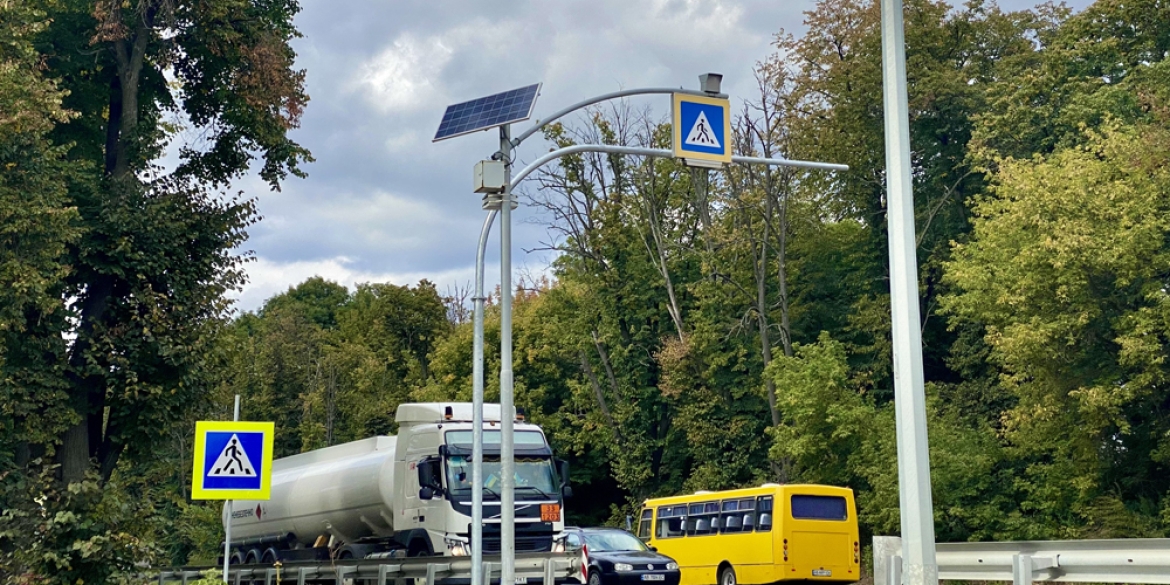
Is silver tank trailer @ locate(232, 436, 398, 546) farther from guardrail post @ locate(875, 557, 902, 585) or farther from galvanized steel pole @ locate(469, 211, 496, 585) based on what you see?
guardrail post @ locate(875, 557, 902, 585)

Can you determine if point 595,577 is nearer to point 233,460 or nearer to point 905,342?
point 233,460

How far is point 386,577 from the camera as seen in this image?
19906mm

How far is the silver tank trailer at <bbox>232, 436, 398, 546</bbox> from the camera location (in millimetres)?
25828

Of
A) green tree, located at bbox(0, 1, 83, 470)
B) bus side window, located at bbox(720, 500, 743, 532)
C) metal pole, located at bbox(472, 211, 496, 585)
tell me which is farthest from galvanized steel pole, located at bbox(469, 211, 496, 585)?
bus side window, located at bbox(720, 500, 743, 532)

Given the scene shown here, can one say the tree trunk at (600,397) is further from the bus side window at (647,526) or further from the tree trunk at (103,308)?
the tree trunk at (103,308)

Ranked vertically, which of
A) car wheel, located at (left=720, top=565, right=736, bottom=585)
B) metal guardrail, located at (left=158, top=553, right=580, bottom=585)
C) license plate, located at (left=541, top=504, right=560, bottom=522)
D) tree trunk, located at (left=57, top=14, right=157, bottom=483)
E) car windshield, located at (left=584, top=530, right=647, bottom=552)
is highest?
tree trunk, located at (left=57, top=14, right=157, bottom=483)

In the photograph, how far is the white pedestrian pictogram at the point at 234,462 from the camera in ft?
52.2

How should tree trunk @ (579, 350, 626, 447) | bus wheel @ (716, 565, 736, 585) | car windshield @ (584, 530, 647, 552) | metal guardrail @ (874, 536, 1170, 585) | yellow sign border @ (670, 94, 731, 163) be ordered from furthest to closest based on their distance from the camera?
tree trunk @ (579, 350, 626, 447) → bus wheel @ (716, 565, 736, 585) → car windshield @ (584, 530, 647, 552) → yellow sign border @ (670, 94, 731, 163) → metal guardrail @ (874, 536, 1170, 585)

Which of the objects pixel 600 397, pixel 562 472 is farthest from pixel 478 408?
pixel 600 397

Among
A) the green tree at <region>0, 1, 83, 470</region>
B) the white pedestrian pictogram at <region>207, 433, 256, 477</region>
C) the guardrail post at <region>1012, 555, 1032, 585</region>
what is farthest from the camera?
the green tree at <region>0, 1, 83, 470</region>

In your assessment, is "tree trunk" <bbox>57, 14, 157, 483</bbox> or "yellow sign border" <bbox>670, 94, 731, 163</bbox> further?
"tree trunk" <bbox>57, 14, 157, 483</bbox>

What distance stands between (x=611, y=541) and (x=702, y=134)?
13312mm

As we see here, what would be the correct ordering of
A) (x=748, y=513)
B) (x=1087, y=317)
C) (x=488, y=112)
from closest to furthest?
(x=488, y=112) < (x=748, y=513) < (x=1087, y=317)

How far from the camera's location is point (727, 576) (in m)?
31.9
